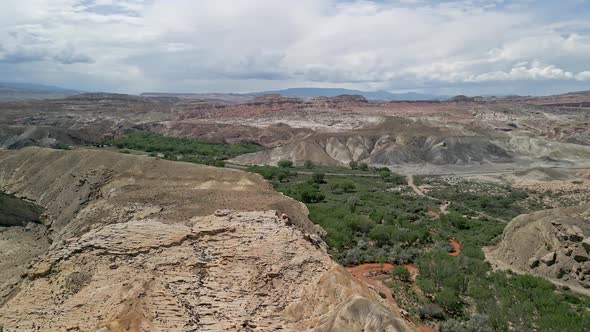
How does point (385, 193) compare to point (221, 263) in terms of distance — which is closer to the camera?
point (221, 263)

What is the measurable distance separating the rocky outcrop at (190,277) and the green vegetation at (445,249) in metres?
5.33

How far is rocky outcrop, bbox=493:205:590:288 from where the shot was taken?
24958 mm

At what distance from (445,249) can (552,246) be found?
21.1 feet

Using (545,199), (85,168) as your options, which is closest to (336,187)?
(545,199)

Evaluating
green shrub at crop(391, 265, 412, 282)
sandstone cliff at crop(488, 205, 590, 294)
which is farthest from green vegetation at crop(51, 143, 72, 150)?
sandstone cliff at crop(488, 205, 590, 294)

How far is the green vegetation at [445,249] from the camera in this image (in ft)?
65.8

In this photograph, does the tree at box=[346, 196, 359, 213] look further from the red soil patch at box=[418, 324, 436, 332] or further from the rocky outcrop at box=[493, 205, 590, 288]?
the red soil patch at box=[418, 324, 436, 332]

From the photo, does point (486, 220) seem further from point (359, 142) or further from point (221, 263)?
point (359, 142)

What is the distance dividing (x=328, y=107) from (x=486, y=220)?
419 feet

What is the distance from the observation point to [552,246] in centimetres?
2630

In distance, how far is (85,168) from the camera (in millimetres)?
37594

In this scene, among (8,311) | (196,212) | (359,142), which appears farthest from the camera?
(359,142)

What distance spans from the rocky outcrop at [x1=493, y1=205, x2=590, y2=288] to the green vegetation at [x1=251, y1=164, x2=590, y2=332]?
1816 millimetres

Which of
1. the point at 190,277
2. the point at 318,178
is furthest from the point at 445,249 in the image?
the point at 318,178
